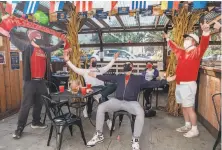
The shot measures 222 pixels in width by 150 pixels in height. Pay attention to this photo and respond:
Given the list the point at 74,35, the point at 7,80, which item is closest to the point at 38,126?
the point at 7,80

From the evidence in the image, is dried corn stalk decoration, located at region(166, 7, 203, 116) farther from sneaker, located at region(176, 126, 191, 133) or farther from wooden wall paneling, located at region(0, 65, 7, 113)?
wooden wall paneling, located at region(0, 65, 7, 113)

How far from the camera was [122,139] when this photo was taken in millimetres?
3227

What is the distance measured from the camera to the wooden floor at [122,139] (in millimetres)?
2951

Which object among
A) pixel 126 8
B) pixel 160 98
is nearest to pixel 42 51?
pixel 126 8

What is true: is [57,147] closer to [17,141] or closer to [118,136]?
[17,141]

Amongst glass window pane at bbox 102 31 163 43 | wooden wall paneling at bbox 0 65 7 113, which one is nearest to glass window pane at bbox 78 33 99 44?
glass window pane at bbox 102 31 163 43

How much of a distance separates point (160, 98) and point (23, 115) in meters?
4.48

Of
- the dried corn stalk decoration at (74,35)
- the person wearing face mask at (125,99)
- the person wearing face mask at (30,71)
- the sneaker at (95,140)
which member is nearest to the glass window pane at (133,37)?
the dried corn stalk decoration at (74,35)

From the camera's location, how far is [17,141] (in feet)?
10.4

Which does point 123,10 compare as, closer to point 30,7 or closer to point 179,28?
point 179,28

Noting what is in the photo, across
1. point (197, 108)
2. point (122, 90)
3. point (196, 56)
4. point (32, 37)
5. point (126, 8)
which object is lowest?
point (197, 108)

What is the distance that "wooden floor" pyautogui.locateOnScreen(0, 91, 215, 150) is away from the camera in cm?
295

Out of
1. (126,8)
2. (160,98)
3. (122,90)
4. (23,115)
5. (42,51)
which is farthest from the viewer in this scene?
(160,98)

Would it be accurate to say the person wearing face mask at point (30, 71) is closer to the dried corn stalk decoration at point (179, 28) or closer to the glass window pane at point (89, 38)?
the dried corn stalk decoration at point (179, 28)
